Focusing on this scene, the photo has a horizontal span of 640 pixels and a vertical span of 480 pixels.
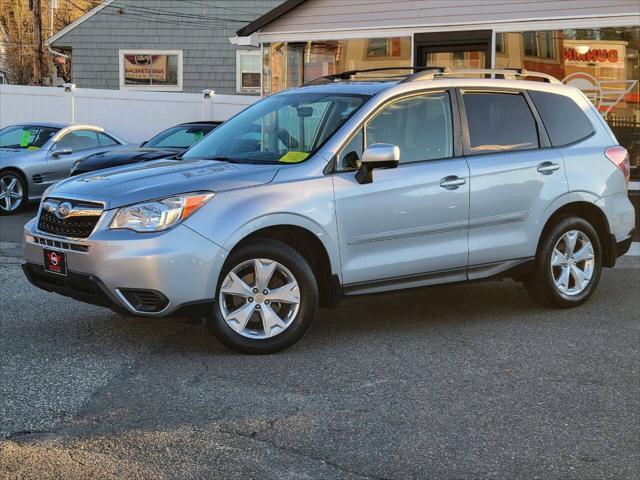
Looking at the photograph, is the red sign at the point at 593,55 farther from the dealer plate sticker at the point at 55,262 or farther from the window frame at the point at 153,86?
the window frame at the point at 153,86

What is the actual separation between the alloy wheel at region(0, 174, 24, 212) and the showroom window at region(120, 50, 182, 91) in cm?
1389

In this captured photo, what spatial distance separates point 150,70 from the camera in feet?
88.3

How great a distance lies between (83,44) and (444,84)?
22.7 metres

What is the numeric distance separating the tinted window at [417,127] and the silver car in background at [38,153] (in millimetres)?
8635

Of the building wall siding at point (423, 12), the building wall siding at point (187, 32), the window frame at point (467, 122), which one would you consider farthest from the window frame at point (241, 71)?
the window frame at point (467, 122)

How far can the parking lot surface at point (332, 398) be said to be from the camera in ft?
13.0

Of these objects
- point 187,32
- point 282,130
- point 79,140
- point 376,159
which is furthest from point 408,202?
point 187,32

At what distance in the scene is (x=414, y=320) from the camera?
679 centimetres

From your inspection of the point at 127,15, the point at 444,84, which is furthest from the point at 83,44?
the point at 444,84

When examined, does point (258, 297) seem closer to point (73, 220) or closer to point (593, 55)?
point (73, 220)

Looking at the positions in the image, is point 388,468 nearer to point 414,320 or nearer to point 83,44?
point 414,320

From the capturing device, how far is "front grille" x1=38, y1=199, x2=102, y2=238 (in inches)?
214

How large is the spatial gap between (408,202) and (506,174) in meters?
0.95

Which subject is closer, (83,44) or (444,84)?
(444,84)
